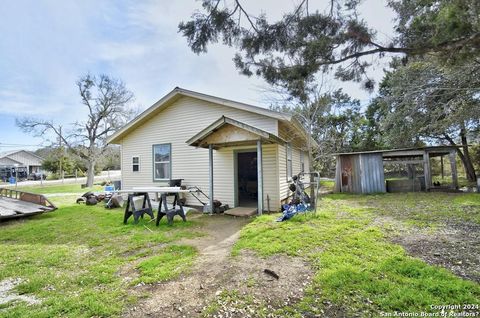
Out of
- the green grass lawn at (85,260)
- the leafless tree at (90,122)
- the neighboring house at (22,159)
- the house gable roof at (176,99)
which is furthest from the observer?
the neighboring house at (22,159)

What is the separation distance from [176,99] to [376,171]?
10482 mm

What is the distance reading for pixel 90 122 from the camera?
77.3ft

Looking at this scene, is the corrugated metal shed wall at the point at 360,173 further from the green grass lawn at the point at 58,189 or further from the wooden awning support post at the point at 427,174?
the green grass lawn at the point at 58,189

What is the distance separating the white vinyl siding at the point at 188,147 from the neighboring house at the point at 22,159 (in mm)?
39661

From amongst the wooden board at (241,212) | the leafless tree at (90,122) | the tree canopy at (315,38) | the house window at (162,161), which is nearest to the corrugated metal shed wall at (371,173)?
the wooden board at (241,212)

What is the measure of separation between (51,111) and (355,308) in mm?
32047

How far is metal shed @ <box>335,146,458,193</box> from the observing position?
39.2ft

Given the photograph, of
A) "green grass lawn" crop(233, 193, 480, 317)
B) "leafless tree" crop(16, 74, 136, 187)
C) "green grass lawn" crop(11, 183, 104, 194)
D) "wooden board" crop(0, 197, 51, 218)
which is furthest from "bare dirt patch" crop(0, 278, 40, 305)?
"leafless tree" crop(16, 74, 136, 187)

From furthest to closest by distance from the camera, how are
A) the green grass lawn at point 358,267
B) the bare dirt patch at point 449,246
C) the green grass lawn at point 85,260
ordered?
the bare dirt patch at point 449,246, the green grass lawn at point 85,260, the green grass lawn at point 358,267

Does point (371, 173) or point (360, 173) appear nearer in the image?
point (371, 173)

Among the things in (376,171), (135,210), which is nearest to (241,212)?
(135,210)

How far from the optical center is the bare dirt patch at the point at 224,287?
101 inches

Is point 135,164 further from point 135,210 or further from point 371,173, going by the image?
point 371,173

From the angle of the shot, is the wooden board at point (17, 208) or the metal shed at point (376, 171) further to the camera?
the metal shed at point (376, 171)
